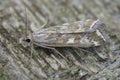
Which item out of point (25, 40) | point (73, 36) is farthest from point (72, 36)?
point (25, 40)

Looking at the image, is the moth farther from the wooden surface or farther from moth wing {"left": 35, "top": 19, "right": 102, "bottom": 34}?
the wooden surface

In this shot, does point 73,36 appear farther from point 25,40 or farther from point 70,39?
point 25,40

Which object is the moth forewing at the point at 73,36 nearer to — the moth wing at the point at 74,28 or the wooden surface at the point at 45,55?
the moth wing at the point at 74,28

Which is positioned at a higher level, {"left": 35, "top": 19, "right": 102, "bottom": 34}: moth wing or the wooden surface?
{"left": 35, "top": 19, "right": 102, "bottom": 34}: moth wing

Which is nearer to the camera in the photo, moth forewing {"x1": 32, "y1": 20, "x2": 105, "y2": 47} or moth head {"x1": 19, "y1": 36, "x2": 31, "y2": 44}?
moth forewing {"x1": 32, "y1": 20, "x2": 105, "y2": 47}

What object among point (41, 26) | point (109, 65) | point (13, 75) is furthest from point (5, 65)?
point (109, 65)

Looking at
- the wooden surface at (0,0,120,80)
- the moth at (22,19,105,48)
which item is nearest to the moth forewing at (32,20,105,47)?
the moth at (22,19,105,48)

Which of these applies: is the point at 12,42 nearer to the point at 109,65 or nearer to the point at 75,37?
the point at 75,37
